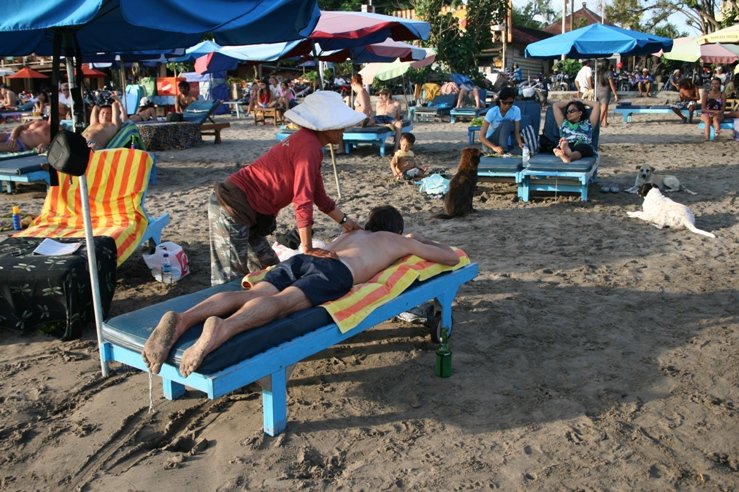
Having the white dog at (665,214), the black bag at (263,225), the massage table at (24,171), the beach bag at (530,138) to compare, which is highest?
the beach bag at (530,138)

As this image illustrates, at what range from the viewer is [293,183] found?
14.5 feet

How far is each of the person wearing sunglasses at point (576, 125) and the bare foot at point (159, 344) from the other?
21.2 feet

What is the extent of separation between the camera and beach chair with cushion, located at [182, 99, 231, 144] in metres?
14.8

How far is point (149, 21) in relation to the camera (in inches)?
129

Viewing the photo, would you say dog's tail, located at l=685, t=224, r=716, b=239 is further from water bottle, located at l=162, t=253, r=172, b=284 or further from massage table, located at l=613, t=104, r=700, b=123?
massage table, located at l=613, t=104, r=700, b=123

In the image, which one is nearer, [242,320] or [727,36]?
[242,320]

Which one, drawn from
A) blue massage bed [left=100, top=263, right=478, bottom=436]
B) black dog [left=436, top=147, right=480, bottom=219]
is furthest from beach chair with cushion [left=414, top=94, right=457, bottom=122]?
blue massage bed [left=100, top=263, right=478, bottom=436]

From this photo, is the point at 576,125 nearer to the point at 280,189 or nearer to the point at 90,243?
the point at 280,189

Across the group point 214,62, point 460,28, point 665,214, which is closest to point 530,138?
point 665,214

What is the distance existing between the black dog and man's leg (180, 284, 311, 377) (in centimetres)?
447

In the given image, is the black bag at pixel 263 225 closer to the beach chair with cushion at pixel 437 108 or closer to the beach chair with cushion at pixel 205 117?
the beach chair with cushion at pixel 205 117

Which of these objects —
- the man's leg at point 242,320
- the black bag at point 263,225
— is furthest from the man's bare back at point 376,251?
the black bag at point 263,225

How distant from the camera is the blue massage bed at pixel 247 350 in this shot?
310 centimetres

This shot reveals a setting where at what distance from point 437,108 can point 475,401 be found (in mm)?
16502
